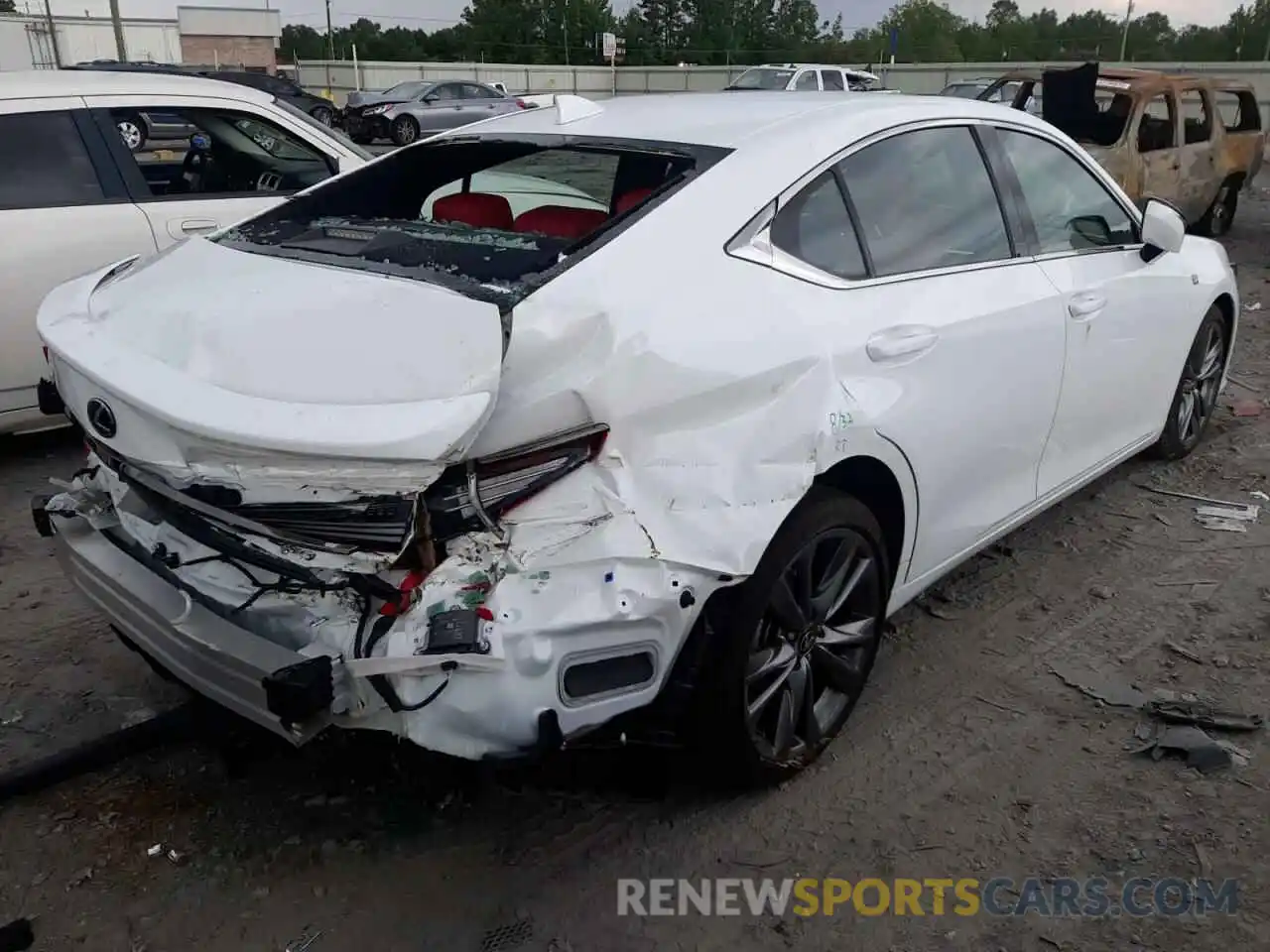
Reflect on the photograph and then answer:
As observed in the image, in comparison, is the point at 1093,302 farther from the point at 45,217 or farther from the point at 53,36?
the point at 53,36

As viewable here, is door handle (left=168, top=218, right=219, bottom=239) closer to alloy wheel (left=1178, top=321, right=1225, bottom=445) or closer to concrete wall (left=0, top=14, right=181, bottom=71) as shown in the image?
alloy wheel (left=1178, top=321, right=1225, bottom=445)

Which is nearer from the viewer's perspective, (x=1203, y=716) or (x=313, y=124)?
(x=1203, y=716)

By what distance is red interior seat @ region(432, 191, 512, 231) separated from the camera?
11.0 feet

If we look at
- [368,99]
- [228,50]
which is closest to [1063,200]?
[368,99]

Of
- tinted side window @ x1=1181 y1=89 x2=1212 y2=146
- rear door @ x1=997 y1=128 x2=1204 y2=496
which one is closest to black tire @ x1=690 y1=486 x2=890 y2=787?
rear door @ x1=997 y1=128 x2=1204 y2=496

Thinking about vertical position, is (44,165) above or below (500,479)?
above

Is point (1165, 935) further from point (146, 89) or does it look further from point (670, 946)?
point (146, 89)

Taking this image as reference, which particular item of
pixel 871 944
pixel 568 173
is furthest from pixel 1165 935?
pixel 568 173

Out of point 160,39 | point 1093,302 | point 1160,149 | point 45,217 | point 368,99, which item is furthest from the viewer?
point 160,39

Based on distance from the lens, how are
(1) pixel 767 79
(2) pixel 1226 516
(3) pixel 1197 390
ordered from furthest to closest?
(1) pixel 767 79, (3) pixel 1197 390, (2) pixel 1226 516

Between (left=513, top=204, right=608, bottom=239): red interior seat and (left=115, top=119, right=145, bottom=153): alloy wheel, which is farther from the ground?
(left=115, top=119, right=145, bottom=153): alloy wheel

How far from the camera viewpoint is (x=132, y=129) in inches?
213

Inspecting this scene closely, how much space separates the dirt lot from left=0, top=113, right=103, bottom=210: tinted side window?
2164 millimetres

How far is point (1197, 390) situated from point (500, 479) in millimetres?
4121
